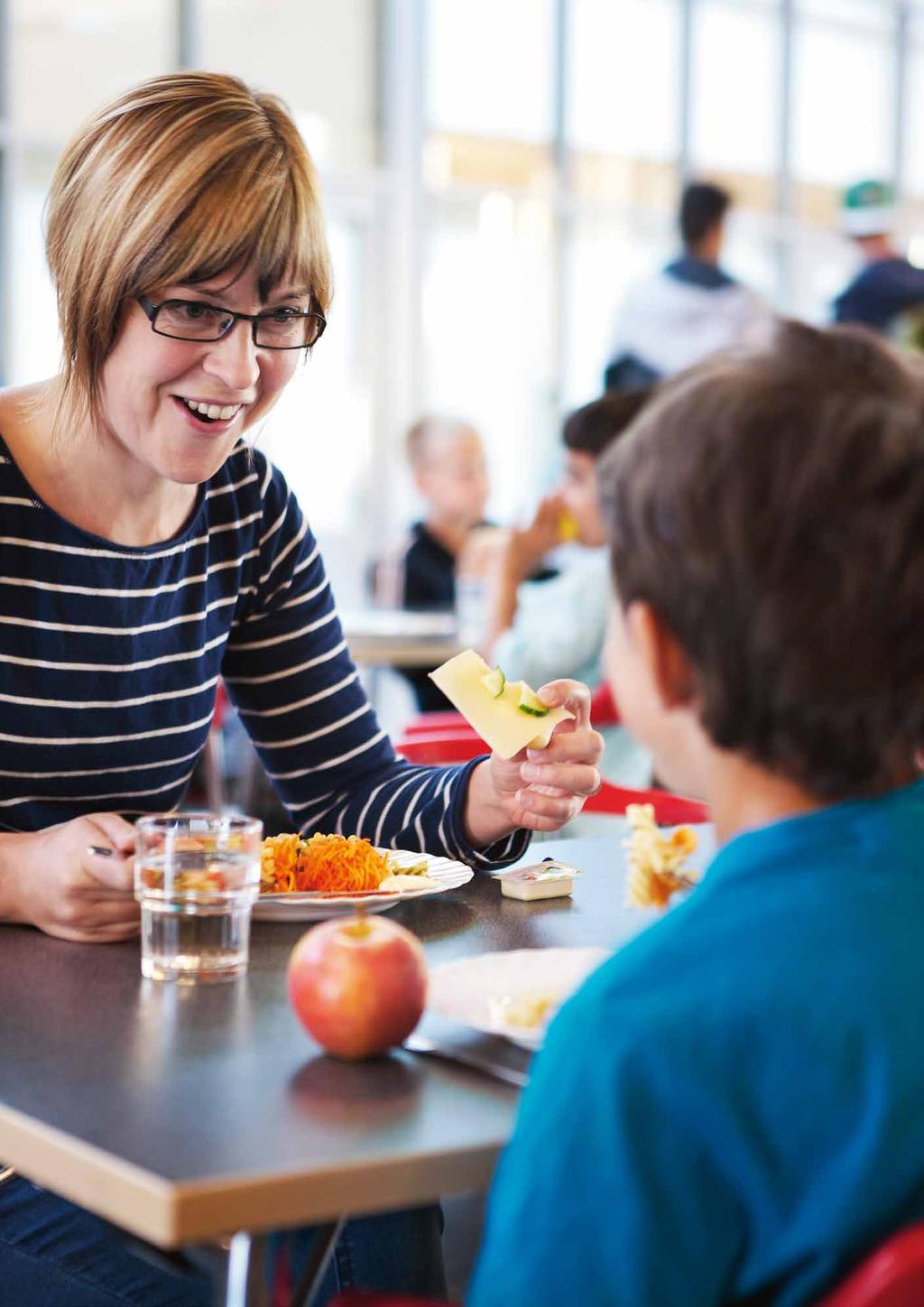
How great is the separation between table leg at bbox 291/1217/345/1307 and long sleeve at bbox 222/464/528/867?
→ 779mm

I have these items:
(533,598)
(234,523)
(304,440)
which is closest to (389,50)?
(304,440)

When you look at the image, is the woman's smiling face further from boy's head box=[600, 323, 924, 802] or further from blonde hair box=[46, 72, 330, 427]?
boy's head box=[600, 323, 924, 802]

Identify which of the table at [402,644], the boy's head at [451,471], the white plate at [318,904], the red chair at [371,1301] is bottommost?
the table at [402,644]

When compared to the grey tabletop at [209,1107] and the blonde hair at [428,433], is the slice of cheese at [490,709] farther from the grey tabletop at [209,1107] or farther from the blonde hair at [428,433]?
the blonde hair at [428,433]

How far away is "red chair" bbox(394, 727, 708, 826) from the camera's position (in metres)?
2.21

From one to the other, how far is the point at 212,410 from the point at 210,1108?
32.7 inches

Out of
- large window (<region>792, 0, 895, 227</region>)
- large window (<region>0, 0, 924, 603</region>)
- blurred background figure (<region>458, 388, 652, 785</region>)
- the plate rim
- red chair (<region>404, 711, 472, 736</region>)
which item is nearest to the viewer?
the plate rim

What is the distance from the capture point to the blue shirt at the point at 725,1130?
87 centimetres

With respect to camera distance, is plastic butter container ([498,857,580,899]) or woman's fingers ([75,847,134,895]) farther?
plastic butter container ([498,857,580,899])

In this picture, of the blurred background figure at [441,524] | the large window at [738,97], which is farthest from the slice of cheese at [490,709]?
the large window at [738,97]

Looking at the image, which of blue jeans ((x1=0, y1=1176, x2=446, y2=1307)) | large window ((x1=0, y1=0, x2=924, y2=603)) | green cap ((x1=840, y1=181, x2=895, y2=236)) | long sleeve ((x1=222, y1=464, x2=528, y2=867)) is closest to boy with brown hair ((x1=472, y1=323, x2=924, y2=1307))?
blue jeans ((x1=0, y1=1176, x2=446, y2=1307))

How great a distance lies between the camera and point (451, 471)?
6.09 m

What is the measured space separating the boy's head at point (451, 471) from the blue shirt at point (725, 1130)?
5.13 metres

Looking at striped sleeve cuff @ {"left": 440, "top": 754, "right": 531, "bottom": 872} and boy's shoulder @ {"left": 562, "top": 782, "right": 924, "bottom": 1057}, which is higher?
boy's shoulder @ {"left": 562, "top": 782, "right": 924, "bottom": 1057}
